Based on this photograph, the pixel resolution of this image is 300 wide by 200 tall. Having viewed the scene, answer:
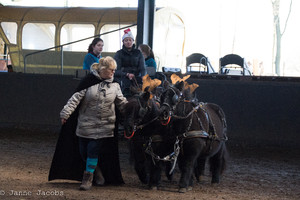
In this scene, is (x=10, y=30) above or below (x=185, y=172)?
above

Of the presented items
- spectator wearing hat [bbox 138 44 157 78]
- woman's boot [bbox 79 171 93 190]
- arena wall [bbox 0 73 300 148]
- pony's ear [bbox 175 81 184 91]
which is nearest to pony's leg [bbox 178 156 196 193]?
pony's ear [bbox 175 81 184 91]

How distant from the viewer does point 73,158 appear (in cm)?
625

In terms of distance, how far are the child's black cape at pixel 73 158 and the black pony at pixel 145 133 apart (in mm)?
267

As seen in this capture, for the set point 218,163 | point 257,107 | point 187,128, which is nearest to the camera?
point 187,128

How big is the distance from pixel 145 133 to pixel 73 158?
0.94 metres

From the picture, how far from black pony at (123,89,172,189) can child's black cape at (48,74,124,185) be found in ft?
0.88

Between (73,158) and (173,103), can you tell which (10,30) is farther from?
(173,103)

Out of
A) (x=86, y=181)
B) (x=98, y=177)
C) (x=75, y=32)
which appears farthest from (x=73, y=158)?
(x=75, y=32)

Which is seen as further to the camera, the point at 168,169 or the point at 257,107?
the point at 257,107

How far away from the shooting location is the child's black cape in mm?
6199

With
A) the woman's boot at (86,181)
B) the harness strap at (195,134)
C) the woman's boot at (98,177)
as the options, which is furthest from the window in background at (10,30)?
the harness strap at (195,134)

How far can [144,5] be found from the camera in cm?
1186

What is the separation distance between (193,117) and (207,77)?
521cm

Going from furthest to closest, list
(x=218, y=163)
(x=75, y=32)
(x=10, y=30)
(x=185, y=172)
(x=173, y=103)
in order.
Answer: (x=10, y=30)
(x=75, y=32)
(x=218, y=163)
(x=185, y=172)
(x=173, y=103)
